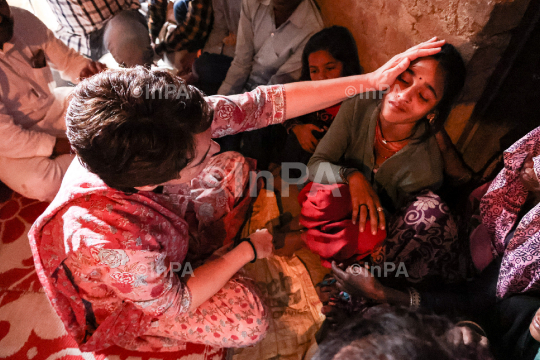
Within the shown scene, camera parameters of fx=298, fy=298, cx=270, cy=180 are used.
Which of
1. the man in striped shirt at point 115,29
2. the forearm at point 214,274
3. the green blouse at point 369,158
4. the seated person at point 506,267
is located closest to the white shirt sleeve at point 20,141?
the man in striped shirt at point 115,29

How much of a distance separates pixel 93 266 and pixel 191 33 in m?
1.26

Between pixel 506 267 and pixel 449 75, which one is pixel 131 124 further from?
pixel 506 267

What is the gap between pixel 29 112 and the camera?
1.44 metres

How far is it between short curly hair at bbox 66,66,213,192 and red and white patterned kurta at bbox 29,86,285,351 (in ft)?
0.46

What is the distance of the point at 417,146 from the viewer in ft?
2.75

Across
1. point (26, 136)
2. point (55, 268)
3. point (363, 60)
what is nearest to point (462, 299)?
point (363, 60)

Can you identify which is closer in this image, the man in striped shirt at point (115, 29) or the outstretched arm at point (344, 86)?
the outstretched arm at point (344, 86)

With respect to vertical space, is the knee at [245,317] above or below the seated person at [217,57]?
below

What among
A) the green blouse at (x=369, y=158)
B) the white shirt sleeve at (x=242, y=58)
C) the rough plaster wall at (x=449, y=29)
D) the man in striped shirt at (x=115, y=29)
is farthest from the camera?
the man in striped shirt at (x=115, y=29)

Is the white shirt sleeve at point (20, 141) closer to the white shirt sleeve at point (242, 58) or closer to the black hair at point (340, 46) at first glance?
the white shirt sleeve at point (242, 58)

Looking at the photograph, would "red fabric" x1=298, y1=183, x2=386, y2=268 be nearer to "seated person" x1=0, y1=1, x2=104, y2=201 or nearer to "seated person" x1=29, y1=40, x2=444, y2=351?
"seated person" x1=29, y1=40, x2=444, y2=351

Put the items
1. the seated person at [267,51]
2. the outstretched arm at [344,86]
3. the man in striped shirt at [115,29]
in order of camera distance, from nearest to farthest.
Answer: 1. the outstretched arm at [344,86]
2. the seated person at [267,51]
3. the man in striped shirt at [115,29]

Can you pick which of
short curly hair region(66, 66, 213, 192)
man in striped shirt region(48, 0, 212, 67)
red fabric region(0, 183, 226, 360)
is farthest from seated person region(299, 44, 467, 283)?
man in striped shirt region(48, 0, 212, 67)

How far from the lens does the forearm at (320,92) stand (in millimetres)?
912
